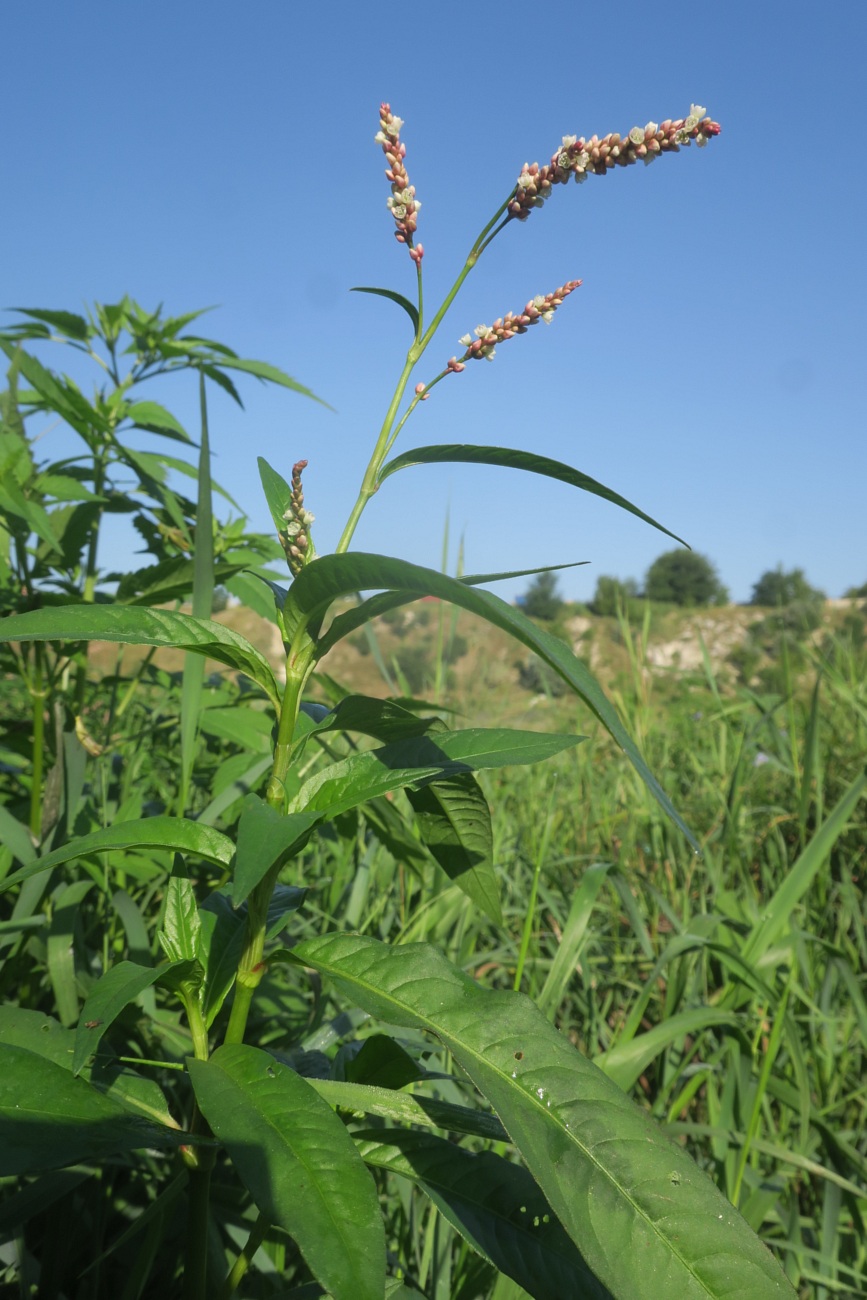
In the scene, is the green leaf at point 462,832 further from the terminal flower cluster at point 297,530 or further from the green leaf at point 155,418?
the green leaf at point 155,418

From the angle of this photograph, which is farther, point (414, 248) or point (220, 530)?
point (220, 530)

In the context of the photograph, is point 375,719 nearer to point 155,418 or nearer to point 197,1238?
point 197,1238

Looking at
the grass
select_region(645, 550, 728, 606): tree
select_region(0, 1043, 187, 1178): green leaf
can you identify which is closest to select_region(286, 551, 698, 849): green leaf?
select_region(0, 1043, 187, 1178): green leaf

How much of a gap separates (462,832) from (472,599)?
44cm

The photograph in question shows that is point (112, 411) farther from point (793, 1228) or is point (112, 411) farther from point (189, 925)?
point (793, 1228)

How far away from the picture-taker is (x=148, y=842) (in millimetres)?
765

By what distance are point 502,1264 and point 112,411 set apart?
5.18 feet

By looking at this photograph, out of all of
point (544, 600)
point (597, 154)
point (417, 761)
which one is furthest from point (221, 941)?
point (544, 600)

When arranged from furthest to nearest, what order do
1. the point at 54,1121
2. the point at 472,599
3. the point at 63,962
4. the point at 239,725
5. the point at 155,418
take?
the point at 155,418 < the point at 239,725 < the point at 63,962 < the point at 54,1121 < the point at 472,599

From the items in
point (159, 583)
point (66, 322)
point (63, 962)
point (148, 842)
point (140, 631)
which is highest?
point (66, 322)

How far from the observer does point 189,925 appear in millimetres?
935

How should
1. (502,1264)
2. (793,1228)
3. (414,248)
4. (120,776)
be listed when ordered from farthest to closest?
(120,776) < (793,1228) < (414,248) < (502,1264)

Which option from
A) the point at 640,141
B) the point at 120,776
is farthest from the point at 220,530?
the point at 640,141

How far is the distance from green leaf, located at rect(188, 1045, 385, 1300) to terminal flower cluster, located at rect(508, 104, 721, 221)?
2.49ft
